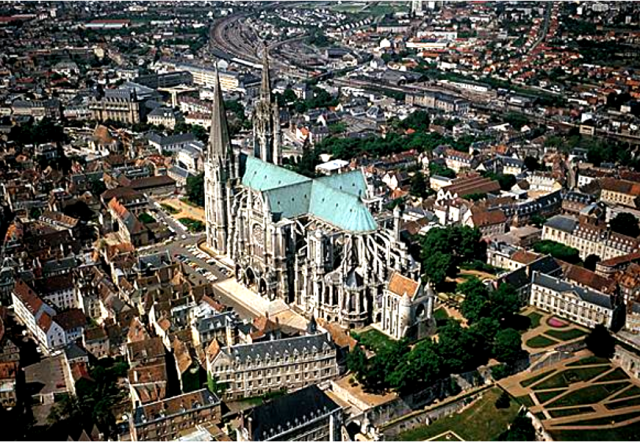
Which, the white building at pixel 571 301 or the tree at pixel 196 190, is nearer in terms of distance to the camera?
Answer: the white building at pixel 571 301

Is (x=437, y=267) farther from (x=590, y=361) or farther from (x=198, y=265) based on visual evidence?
(x=198, y=265)

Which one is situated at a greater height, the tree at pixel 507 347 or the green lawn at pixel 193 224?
the tree at pixel 507 347

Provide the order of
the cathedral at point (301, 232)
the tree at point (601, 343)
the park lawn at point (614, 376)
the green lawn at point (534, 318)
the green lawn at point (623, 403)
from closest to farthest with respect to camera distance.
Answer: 1. the green lawn at point (623, 403)
2. the park lawn at point (614, 376)
3. the tree at point (601, 343)
4. the cathedral at point (301, 232)
5. the green lawn at point (534, 318)

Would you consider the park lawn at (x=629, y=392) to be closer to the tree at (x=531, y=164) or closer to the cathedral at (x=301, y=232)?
the cathedral at (x=301, y=232)

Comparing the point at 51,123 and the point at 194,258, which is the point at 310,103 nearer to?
the point at 51,123

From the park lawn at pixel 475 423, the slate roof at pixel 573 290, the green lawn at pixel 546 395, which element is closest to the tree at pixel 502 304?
the slate roof at pixel 573 290

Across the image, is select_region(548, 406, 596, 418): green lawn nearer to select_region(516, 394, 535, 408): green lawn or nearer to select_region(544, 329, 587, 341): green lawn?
select_region(516, 394, 535, 408): green lawn
